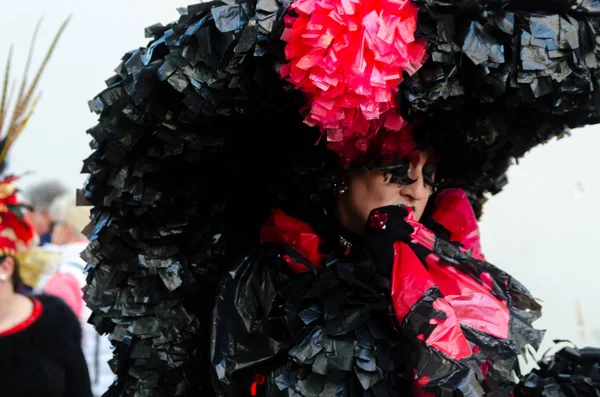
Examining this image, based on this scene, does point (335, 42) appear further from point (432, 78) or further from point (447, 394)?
point (447, 394)

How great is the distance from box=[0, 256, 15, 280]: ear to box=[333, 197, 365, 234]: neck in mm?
1055

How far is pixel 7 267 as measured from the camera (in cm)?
157

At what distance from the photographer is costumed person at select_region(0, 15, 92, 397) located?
1.45 m

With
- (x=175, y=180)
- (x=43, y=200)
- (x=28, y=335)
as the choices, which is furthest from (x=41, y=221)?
(x=175, y=180)

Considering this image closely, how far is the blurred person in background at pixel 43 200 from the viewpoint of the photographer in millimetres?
2504

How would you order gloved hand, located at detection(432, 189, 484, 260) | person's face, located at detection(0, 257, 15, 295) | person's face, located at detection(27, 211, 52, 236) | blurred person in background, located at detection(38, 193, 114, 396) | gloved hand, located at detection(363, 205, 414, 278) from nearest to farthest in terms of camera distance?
1. gloved hand, located at detection(363, 205, 414, 278)
2. gloved hand, located at detection(432, 189, 484, 260)
3. person's face, located at detection(0, 257, 15, 295)
4. blurred person in background, located at detection(38, 193, 114, 396)
5. person's face, located at detection(27, 211, 52, 236)

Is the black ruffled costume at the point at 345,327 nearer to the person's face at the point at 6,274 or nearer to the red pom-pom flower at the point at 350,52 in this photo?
the red pom-pom flower at the point at 350,52

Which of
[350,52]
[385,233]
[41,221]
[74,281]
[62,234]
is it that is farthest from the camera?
[41,221]

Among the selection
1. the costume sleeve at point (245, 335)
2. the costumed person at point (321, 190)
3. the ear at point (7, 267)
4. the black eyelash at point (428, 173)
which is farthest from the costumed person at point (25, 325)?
the black eyelash at point (428, 173)

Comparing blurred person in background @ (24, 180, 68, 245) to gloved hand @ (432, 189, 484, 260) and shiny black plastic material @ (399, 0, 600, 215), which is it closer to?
gloved hand @ (432, 189, 484, 260)

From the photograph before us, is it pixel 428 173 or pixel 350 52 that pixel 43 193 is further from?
A: pixel 350 52

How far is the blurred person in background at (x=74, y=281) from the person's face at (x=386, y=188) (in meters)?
1.11

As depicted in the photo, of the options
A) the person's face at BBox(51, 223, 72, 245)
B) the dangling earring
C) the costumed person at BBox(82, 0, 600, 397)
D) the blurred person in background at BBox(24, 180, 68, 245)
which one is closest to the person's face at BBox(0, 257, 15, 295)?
the costumed person at BBox(82, 0, 600, 397)

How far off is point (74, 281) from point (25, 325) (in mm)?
462
